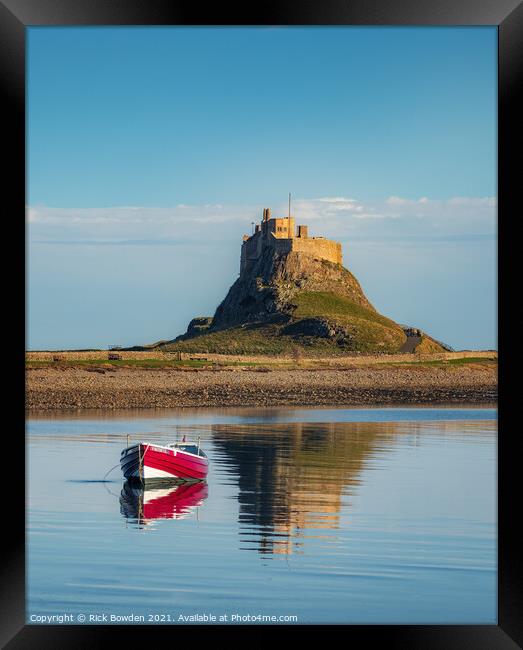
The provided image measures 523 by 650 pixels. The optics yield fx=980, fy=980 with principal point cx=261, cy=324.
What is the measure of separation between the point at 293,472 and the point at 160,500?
3.59 m

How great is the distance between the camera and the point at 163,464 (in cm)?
1812

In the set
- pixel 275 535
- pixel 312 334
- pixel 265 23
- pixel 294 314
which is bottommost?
pixel 275 535

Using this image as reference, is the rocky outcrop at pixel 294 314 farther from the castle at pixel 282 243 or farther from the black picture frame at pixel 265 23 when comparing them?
the black picture frame at pixel 265 23

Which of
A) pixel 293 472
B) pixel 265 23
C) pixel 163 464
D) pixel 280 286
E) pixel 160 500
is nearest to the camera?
pixel 265 23

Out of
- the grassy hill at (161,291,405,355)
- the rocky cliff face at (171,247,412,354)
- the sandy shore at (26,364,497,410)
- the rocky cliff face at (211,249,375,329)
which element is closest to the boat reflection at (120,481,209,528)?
the sandy shore at (26,364,497,410)

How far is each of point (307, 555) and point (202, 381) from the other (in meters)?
39.8

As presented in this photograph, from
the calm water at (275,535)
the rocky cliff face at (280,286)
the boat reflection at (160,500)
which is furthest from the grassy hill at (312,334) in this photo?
the boat reflection at (160,500)

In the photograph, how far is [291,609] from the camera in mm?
8750

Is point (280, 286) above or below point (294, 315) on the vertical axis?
above

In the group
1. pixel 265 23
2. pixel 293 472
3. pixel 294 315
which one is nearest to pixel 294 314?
pixel 294 315

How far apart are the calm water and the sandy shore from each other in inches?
670

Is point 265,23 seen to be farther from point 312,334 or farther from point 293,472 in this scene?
point 312,334

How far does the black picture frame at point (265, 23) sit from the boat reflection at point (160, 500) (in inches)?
275

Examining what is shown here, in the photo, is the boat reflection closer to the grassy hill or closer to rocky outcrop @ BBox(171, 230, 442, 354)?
the grassy hill
